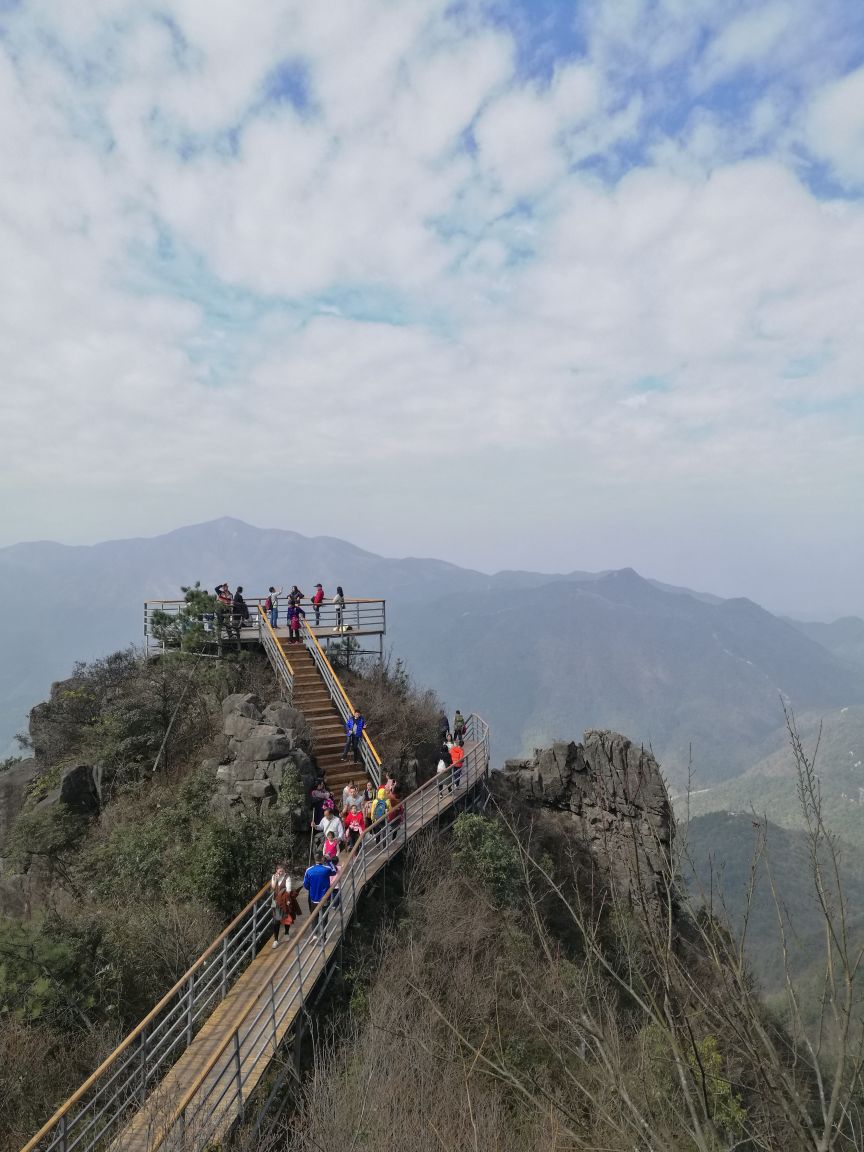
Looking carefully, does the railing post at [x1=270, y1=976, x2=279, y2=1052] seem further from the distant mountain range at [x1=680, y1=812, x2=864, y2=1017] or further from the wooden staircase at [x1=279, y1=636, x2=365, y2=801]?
the distant mountain range at [x1=680, y1=812, x2=864, y2=1017]

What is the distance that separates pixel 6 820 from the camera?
19703mm

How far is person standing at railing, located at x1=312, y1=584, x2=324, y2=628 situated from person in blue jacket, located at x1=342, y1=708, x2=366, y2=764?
18.9 feet

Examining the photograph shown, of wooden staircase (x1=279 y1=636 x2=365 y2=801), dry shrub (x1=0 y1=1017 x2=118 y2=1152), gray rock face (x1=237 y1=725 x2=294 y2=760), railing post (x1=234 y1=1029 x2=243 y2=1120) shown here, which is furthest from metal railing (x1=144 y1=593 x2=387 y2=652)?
railing post (x1=234 y1=1029 x2=243 y2=1120)

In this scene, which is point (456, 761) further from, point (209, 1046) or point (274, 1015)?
point (209, 1046)

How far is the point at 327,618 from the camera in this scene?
25906mm

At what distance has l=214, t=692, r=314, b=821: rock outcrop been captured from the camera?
615 inches

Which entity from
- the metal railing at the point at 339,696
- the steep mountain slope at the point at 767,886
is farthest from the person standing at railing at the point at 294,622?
the steep mountain slope at the point at 767,886

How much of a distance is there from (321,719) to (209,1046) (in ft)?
34.7

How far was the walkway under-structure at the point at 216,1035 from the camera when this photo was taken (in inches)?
307

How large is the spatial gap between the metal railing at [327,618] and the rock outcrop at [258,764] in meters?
6.66

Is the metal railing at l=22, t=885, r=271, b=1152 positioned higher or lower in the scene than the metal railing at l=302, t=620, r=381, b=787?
lower

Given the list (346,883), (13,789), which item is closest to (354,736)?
(346,883)

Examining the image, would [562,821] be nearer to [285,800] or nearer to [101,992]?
[285,800]

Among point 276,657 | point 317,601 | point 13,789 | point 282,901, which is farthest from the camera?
point 317,601
